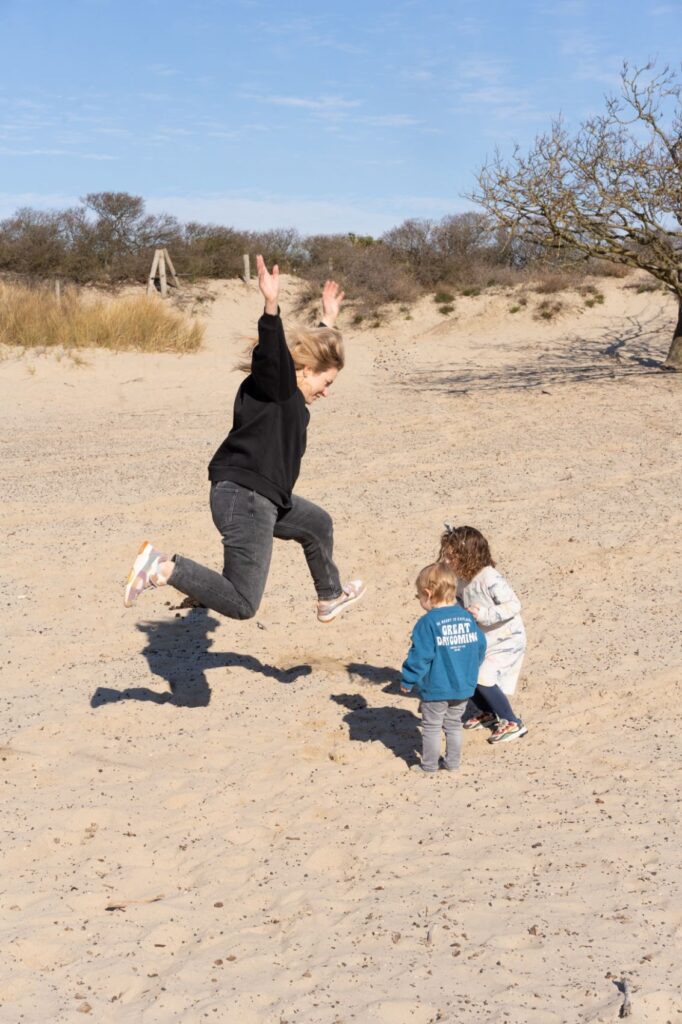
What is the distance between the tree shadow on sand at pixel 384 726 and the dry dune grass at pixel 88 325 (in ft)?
38.9

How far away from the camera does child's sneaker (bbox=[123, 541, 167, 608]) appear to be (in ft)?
14.8

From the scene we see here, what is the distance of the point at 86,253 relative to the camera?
27.6m

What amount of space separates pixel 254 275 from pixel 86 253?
176 inches

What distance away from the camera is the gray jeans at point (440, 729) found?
4.91 meters

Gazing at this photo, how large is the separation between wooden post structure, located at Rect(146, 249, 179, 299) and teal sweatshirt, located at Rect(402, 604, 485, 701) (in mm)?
20782

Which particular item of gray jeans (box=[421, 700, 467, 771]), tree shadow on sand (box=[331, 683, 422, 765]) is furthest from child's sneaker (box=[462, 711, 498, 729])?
gray jeans (box=[421, 700, 467, 771])

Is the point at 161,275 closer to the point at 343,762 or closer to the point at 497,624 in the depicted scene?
the point at 497,624

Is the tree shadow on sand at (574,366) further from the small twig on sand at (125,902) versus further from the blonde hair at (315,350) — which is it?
the small twig on sand at (125,902)

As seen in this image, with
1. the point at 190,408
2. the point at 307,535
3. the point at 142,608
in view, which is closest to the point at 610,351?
the point at 190,408

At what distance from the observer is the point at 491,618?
5.37m

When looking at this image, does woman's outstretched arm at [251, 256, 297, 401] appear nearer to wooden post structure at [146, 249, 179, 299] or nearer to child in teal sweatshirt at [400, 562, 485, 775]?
child in teal sweatshirt at [400, 562, 485, 775]

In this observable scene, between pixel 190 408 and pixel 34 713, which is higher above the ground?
pixel 190 408

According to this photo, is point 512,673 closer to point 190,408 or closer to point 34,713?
point 34,713

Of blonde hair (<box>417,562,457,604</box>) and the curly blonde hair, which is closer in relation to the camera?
blonde hair (<box>417,562,457,604</box>)
